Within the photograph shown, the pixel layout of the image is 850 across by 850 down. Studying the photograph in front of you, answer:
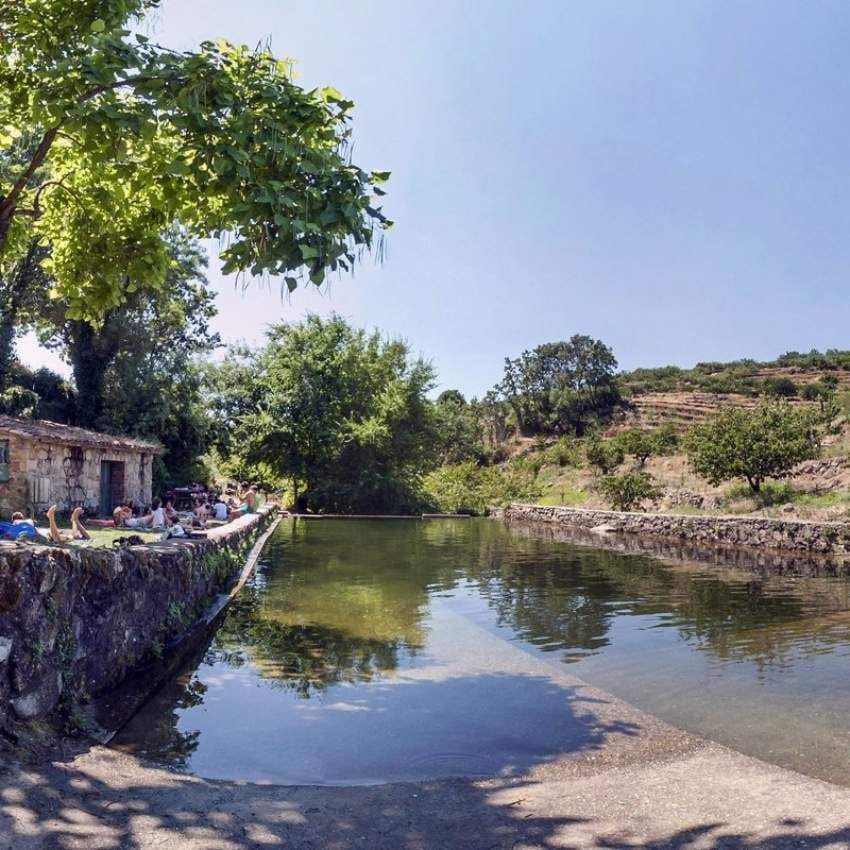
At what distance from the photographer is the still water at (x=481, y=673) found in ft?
20.5

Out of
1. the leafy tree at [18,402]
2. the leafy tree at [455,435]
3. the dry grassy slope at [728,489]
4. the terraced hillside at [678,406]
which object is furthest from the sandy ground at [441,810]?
the terraced hillside at [678,406]

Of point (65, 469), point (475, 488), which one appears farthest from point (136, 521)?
→ point (475, 488)

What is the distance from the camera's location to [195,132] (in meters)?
6.34

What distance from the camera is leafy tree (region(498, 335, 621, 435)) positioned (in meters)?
71.1

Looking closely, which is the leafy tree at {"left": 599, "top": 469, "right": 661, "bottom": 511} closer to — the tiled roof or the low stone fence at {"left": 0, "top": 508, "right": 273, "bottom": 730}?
the tiled roof

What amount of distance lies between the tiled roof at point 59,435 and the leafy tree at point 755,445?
19.8 metres

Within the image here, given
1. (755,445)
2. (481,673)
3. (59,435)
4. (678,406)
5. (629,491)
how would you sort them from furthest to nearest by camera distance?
(678,406), (629,491), (755,445), (59,435), (481,673)

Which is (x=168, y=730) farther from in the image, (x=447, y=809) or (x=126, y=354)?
(x=126, y=354)

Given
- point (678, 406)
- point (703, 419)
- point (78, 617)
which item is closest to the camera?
point (78, 617)

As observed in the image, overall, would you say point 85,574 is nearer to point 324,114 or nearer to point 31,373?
point 324,114

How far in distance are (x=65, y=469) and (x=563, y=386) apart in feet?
195

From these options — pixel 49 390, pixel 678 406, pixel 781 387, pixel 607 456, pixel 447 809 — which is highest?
pixel 781 387

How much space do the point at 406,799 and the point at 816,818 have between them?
8.06 feet

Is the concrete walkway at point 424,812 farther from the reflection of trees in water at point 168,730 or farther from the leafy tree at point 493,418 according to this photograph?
the leafy tree at point 493,418
